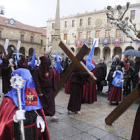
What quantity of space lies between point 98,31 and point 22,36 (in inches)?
749

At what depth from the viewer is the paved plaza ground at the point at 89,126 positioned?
11.7 feet

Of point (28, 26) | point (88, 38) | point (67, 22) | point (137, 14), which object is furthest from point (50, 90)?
point (28, 26)

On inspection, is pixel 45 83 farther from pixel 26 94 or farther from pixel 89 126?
pixel 26 94

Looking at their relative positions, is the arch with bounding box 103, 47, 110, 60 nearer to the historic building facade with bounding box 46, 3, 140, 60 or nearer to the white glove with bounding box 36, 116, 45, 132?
the historic building facade with bounding box 46, 3, 140, 60

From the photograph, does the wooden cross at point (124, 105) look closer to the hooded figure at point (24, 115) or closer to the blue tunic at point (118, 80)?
the hooded figure at point (24, 115)

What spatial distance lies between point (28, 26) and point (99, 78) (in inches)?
1620

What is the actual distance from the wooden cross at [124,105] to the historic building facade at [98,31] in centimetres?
2859

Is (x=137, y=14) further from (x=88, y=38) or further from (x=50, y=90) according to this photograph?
(x=50, y=90)

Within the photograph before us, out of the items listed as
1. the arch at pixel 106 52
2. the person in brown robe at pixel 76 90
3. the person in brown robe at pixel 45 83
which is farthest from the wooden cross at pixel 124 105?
→ the arch at pixel 106 52

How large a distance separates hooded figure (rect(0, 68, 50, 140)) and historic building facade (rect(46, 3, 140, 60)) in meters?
30.5

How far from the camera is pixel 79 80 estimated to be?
4.94m

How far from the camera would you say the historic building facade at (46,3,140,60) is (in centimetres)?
3147

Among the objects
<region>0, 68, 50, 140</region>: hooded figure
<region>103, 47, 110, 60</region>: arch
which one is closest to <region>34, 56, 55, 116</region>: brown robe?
<region>0, 68, 50, 140</region>: hooded figure

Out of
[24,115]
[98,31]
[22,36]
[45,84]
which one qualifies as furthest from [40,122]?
[22,36]
